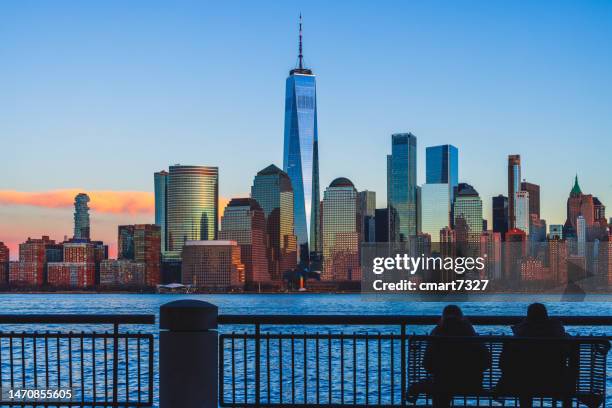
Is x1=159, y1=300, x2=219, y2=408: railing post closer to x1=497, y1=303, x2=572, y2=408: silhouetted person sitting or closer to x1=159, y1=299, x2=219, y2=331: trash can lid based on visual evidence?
x1=159, y1=299, x2=219, y2=331: trash can lid

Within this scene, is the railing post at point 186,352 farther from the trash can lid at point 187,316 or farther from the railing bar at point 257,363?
the railing bar at point 257,363

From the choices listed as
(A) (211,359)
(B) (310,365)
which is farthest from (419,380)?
(B) (310,365)

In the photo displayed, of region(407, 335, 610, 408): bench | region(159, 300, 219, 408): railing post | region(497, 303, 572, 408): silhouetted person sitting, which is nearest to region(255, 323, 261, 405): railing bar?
region(159, 300, 219, 408): railing post

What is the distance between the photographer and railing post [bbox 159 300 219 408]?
806 centimetres

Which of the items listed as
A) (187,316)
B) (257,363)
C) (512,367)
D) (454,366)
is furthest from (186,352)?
(512,367)

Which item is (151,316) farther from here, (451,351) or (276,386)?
(276,386)

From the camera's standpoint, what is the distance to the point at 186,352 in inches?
318

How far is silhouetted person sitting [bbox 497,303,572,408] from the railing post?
2.42 m

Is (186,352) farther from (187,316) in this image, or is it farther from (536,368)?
(536,368)

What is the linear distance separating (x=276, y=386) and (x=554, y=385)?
27324mm

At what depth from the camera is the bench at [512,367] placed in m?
7.49

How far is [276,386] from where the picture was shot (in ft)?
112

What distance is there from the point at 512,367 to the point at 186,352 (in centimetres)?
267

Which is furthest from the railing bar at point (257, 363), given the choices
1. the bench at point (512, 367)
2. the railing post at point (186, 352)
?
the bench at point (512, 367)
